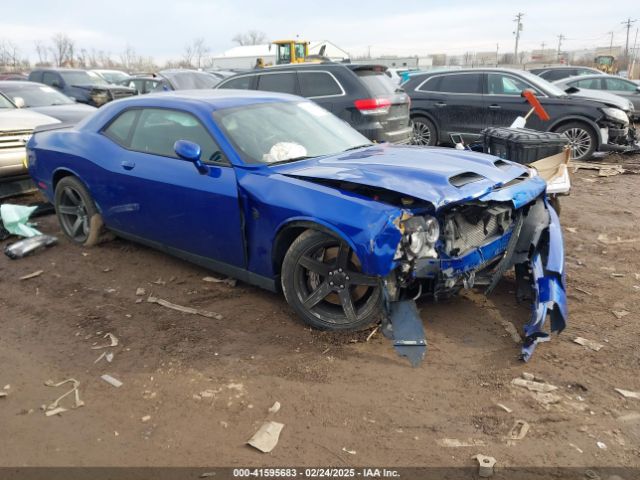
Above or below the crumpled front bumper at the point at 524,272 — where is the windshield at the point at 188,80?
above

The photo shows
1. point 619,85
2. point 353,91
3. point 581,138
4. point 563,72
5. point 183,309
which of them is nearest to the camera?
point 183,309

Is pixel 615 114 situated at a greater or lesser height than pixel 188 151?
greater

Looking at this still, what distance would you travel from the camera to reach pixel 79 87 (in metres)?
15.2

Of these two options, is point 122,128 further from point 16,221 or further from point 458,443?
point 458,443

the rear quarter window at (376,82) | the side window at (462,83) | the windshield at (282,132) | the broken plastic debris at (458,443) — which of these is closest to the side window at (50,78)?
the rear quarter window at (376,82)

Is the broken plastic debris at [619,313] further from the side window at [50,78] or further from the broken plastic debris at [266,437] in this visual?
the side window at [50,78]

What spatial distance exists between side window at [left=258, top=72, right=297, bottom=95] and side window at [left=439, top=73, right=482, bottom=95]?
11.6ft

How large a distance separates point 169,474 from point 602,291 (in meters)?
3.65

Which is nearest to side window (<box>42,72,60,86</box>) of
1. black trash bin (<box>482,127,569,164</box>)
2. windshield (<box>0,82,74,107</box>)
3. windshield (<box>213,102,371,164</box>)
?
windshield (<box>0,82,74,107</box>)

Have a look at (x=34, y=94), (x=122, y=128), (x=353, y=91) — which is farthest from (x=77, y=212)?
(x=34, y=94)

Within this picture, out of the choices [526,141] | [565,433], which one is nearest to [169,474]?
[565,433]

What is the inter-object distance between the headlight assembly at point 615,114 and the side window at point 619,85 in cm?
604

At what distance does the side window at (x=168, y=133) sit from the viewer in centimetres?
404

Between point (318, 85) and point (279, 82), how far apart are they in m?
0.78
